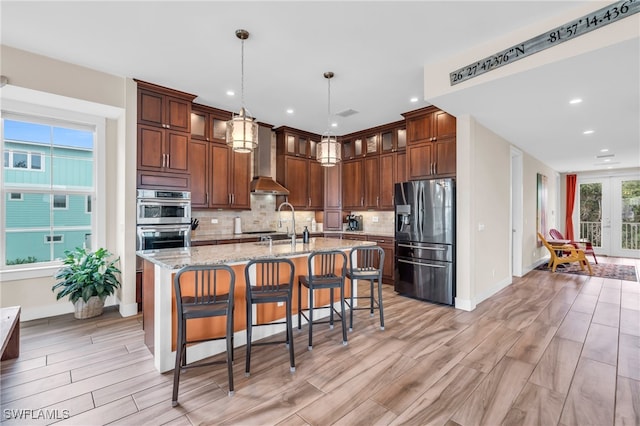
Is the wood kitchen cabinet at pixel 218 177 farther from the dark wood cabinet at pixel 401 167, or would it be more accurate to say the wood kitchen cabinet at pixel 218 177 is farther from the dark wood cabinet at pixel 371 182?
the dark wood cabinet at pixel 401 167

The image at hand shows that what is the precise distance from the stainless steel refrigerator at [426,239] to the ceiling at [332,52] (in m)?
1.19

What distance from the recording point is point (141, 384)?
88.0 inches

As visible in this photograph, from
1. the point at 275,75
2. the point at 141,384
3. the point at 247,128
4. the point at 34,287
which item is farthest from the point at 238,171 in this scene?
the point at 141,384

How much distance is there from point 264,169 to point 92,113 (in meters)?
2.63

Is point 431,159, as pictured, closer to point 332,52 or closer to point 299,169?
point 332,52

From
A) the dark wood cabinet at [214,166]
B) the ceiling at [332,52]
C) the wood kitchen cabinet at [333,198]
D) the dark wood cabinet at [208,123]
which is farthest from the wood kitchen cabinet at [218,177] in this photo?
the wood kitchen cabinet at [333,198]

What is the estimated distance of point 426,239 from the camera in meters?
4.31

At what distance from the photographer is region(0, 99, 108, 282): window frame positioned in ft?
11.3

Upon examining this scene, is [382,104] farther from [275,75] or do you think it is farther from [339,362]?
[339,362]

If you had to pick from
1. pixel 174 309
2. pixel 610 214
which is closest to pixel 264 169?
pixel 174 309

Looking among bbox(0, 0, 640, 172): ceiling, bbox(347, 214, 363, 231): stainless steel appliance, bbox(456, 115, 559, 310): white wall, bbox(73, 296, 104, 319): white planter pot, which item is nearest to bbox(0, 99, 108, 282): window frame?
bbox(73, 296, 104, 319): white planter pot

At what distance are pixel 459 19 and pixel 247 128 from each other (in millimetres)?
2101

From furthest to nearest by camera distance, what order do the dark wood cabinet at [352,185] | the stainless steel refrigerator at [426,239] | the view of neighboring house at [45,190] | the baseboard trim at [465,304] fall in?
the dark wood cabinet at [352,185], the stainless steel refrigerator at [426,239], the baseboard trim at [465,304], the view of neighboring house at [45,190]

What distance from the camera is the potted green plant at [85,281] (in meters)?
3.46
